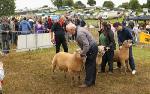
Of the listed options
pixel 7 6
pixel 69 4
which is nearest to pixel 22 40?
pixel 7 6

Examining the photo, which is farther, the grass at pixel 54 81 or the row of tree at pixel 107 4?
the row of tree at pixel 107 4

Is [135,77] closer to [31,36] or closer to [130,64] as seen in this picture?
[130,64]

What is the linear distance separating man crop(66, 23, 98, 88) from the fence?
9588 millimetres

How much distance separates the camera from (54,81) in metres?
13.5

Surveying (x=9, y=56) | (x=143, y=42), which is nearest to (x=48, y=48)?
(x=9, y=56)

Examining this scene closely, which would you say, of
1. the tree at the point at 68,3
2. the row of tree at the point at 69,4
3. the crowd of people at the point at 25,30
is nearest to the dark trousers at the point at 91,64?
the crowd of people at the point at 25,30

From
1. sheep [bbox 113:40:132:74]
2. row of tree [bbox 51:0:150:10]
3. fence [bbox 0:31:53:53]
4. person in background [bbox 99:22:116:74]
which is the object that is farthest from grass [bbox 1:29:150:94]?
row of tree [bbox 51:0:150:10]

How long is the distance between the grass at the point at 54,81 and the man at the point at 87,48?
34 centimetres

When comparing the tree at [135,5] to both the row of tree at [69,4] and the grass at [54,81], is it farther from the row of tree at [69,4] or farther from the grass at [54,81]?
the grass at [54,81]

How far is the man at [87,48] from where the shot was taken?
1155 cm

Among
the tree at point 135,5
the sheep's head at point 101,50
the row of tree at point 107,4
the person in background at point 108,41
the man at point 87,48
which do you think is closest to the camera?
the man at point 87,48

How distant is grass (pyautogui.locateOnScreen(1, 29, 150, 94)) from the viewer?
1206cm

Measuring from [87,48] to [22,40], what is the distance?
11041mm

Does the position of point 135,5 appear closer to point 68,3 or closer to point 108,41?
point 68,3
